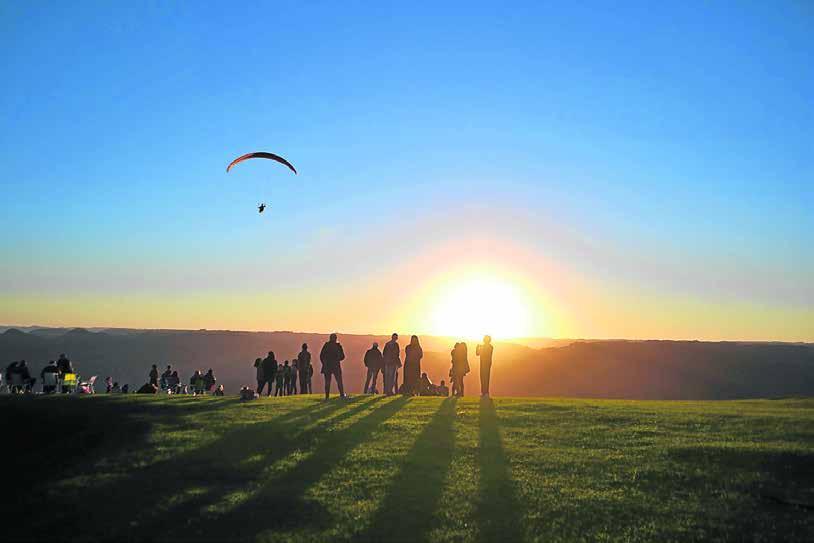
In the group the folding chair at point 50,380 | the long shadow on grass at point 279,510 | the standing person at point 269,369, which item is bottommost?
the long shadow on grass at point 279,510

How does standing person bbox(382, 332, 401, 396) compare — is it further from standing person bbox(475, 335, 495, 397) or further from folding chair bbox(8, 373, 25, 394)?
folding chair bbox(8, 373, 25, 394)

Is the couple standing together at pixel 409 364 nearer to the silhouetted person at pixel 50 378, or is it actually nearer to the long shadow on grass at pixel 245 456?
A: the long shadow on grass at pixel 245 456

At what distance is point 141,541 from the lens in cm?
1077

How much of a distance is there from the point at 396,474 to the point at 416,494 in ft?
4.79

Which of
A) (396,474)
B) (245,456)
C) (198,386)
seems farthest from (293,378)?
(396,474)

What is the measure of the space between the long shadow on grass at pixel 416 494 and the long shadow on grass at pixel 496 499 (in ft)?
3.07

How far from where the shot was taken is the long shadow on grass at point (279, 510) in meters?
11.2

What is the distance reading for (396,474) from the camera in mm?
14609

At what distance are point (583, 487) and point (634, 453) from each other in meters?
3.73

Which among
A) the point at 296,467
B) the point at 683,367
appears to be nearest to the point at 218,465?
the point at 296,467

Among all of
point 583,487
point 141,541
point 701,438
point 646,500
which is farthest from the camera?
point 701,438

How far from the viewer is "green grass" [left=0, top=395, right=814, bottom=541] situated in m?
11.6

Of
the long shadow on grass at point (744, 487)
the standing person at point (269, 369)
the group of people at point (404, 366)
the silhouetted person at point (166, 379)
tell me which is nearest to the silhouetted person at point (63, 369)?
the silhouetted person at point (166, 379)

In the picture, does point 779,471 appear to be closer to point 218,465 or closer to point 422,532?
point 422,532
